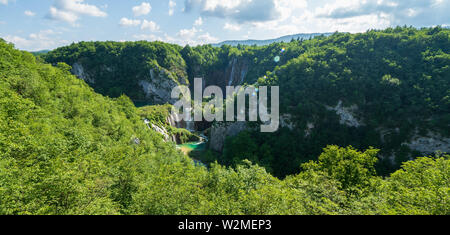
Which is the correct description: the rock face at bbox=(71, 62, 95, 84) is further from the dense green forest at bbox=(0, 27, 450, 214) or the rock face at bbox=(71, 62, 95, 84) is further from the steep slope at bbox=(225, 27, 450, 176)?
the steep slope at bbox=(225, 27, 450, 176)

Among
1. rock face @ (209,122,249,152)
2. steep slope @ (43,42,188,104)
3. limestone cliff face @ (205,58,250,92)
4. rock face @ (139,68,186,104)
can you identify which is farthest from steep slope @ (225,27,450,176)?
steep slope @ (43,42,188,104)

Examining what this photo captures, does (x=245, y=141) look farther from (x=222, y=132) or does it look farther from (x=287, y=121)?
(x=287, y=121)

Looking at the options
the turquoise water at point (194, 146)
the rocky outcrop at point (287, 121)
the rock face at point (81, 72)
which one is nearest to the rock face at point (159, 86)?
the rock face at point (81, 72)

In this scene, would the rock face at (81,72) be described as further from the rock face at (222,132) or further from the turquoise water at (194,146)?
the rock face at (222,132)

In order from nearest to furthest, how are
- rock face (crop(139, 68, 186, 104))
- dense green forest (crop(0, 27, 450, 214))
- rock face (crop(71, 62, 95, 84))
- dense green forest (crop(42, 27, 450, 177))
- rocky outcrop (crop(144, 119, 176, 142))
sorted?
dense green forest (crop(0, 27, 450, 214)) → dense green forest (crop(42, 27, 450, 177)) → rocky outcrop (crop(144, 119, 176, 142)) → rock face (crop(139, 68, 186, 104)) → rock face (crop(71, 62, 95, 84))

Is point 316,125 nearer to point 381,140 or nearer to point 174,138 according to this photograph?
point 381,140
